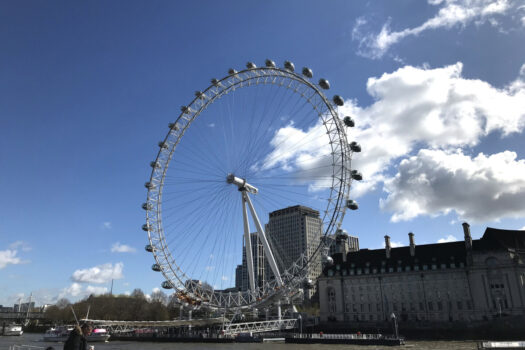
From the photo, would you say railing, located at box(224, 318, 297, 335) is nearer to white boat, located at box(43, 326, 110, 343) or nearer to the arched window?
white boat, located at box(43, 326, 110, 343)

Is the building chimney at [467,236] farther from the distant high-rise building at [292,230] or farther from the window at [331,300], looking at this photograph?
the distant high-rise building at [292,230]

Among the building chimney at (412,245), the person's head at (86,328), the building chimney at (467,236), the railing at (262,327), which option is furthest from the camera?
the building chimney at (412,245)

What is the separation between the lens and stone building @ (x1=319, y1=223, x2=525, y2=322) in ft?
225

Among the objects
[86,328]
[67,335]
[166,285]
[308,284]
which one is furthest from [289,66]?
[67,335]

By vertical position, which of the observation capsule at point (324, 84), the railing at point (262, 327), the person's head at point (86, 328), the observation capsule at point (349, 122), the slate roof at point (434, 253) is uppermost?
the observation capsule at point (324, 84)

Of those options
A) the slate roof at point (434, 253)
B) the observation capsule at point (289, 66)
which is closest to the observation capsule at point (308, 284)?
the observation capsule at point (289, 66)

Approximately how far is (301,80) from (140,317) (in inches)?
3313

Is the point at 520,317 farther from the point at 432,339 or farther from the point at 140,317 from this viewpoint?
the point at 140,317

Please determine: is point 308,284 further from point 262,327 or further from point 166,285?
point 166,285

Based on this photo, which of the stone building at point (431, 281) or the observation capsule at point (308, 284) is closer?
the observation capsule at point (308, 284)

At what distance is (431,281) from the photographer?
76688 millimetres

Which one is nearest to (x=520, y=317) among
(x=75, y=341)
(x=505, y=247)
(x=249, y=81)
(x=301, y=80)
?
(x=505, y=247)

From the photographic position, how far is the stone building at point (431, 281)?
2699 inches

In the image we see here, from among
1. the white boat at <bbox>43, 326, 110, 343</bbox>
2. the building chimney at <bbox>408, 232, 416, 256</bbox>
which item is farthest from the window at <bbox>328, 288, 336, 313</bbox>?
the white boat at <bbox>43, 326, 110, 343</bbox>
